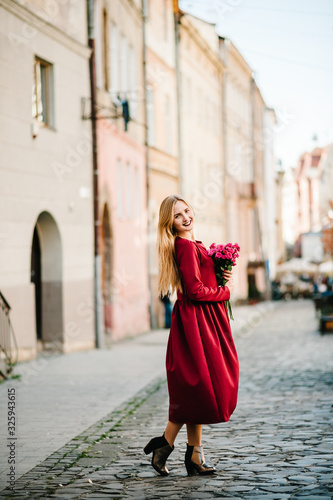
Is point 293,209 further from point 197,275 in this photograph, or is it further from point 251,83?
point 197,275

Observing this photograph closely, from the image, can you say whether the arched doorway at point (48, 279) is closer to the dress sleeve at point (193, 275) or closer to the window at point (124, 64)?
the window at point (124, 64)

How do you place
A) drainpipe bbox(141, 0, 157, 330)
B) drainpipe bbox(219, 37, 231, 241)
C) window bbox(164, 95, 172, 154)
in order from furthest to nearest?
drainpipe bbox(219, 37, 231, 241), window bbox(164, 95, 172, 154), drainpipe bbox(141, 0, 157, 330)

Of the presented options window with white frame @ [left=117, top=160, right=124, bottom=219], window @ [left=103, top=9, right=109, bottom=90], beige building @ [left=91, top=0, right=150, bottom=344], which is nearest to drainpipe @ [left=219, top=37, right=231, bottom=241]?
beige building @ [left=91, top=0, right=150, bottom=344]

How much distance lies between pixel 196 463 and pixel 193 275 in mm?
1358

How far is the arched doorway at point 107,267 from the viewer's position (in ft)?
68.9

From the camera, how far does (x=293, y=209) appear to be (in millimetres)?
107250

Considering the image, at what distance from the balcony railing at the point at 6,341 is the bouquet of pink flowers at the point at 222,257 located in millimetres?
7246

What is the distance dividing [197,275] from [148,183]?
19789mm

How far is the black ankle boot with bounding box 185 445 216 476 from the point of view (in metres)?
6.35

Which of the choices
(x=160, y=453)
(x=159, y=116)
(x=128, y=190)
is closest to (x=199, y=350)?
(x=160, y=453)

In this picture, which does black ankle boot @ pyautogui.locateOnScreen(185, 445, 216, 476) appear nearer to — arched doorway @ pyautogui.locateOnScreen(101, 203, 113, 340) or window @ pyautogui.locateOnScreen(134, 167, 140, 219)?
arched doorway @ pyautogui.locateOnScreen(101, 203, 113, 340)

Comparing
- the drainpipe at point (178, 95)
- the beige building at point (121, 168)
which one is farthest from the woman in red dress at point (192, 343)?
the drainpipe at point (178, 95)

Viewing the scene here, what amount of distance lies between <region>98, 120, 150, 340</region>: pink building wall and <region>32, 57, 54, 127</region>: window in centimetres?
267

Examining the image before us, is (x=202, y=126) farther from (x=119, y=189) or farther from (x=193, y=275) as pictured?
(x=193, y=275)
